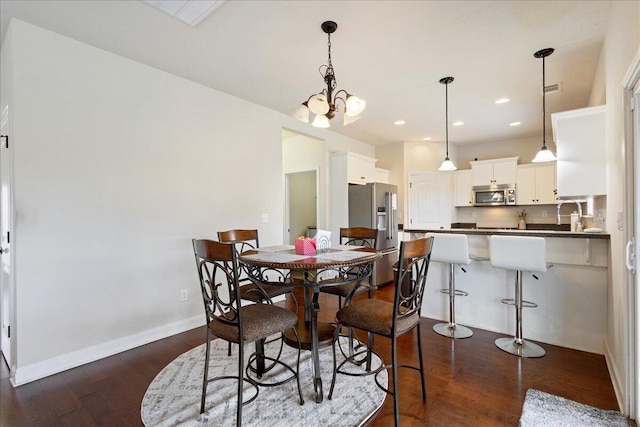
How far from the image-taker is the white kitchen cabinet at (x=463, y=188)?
20.2 feet

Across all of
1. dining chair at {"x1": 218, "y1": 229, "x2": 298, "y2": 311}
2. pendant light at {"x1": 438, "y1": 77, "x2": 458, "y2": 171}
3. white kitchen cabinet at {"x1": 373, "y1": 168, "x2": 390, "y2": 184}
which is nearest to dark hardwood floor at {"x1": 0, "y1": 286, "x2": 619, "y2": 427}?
dining chair at {"x1": 218, "y1": 229, "x2": 298, "y2": 311}

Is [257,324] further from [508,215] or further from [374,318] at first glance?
[508,215]

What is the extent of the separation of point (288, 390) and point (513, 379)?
161 centimetres

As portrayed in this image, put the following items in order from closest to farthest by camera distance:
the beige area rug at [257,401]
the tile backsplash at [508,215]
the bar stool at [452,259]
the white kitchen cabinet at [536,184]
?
the beige area rug at [257,401] < the bar stool at [452,259] < the white kitchen cabinet at [536,184] < the tile backsplash at [508,215]

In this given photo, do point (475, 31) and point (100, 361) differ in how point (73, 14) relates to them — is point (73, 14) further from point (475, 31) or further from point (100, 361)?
point (475, 31)

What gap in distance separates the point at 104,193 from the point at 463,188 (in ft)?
19.5

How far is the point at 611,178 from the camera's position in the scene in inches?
92.7

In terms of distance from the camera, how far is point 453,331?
10.0 feet

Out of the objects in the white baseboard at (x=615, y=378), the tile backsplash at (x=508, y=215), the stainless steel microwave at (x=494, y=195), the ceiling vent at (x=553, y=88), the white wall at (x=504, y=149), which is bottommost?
the white baseboard at (x=615, y=378)

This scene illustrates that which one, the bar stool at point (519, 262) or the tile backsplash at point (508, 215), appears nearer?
the bar stool at point (519, 262)

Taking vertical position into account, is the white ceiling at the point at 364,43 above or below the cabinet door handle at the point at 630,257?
above

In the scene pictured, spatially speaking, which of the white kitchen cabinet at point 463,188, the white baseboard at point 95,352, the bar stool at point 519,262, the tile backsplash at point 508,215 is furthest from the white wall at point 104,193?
the tile backsplash at point 508,215

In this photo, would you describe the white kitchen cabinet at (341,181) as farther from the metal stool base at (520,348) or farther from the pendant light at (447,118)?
the metal stool base at (520,348)

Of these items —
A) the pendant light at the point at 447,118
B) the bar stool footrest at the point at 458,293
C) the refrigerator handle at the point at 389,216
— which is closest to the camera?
the bar stool footrest at the point at 458,293
